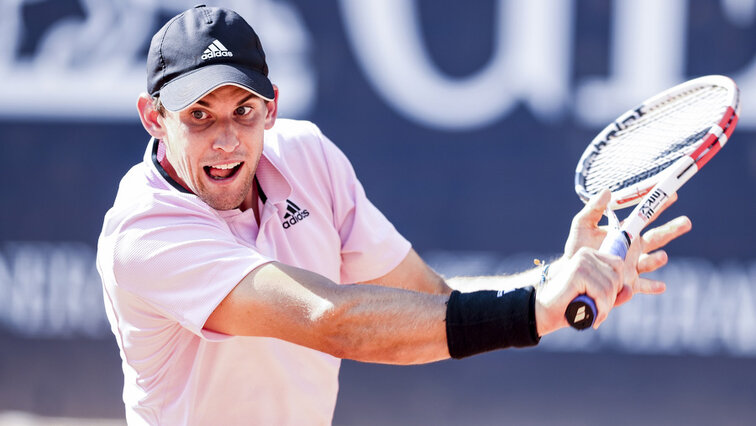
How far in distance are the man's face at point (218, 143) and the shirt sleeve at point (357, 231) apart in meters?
0.36

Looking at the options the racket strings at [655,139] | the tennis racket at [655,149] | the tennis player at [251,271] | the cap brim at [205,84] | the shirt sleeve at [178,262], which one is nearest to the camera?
the tennis player at [251,271]

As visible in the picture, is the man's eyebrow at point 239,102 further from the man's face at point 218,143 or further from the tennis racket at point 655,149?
the tennis racket at point 655,149

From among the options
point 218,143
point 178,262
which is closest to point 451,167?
point 218,143

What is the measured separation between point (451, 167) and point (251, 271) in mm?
3135

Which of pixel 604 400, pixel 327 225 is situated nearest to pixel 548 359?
pixel 604 400

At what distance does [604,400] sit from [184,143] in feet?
11.2

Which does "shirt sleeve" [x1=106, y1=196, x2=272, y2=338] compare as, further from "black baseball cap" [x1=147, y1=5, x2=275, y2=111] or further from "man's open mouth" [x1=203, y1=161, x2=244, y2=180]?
"black baseball cap" [x1=147, y1=5, x2=275, y2=111]

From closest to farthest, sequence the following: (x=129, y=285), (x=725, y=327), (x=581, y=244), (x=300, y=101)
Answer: (x=129, y=285) < (x=581, y=244) < (x=725, y=327) < (x=300, y=101)

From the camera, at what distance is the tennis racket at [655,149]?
270 cm

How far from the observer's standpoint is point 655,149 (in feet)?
9.81

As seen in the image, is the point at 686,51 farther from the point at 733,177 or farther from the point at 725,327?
the point at 725,327

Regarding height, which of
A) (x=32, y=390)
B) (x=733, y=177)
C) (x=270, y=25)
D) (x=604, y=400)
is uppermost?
(x=270, y=25)

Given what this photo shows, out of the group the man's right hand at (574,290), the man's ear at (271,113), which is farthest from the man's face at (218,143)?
the man's right hand at (574,290)

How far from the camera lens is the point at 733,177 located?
513cm
